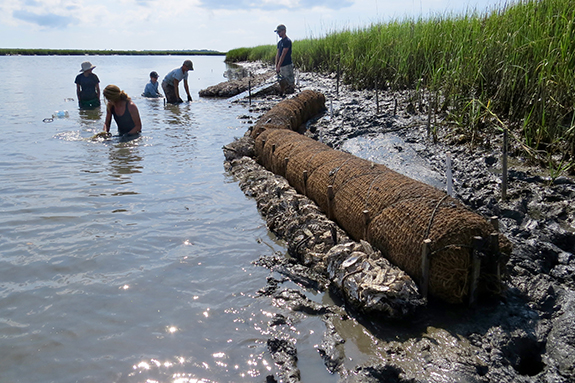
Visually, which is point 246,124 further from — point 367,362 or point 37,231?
point 367,362

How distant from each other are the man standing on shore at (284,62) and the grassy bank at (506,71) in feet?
12.3

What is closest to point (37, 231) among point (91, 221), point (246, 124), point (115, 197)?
point (91, 221)

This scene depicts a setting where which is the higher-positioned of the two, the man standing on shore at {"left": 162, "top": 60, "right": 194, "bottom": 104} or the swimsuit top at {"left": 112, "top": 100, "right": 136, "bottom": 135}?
the man standing on shore at {"left": 162, "top": 60, "right": 194, "bottom": 104}

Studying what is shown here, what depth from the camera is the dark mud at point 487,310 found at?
258 centimetres

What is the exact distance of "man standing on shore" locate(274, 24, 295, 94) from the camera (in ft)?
42.4

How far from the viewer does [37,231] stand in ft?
15.2

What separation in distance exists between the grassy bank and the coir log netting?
1754 millimetres

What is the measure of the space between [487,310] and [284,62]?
12.5 m

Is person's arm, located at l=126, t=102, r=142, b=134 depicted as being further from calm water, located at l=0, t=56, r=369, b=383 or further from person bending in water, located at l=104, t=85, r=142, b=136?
calm water, located at l=0, t=56, r=369, b=383

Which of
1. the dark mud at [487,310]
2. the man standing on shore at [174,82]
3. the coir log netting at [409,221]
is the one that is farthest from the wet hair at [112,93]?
the man standing on shore at [174,82]

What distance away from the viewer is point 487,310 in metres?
3.04

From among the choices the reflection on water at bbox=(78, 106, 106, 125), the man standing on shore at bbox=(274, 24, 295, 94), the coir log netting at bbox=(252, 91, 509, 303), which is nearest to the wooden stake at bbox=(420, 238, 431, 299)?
the coir log netting at bbox=(252, 91, 509, 303)

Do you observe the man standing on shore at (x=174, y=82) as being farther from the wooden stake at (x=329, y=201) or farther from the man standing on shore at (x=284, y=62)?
the wooden stake at (x=329, y=201)

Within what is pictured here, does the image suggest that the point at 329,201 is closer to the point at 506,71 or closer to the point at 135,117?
the point at 506,71
